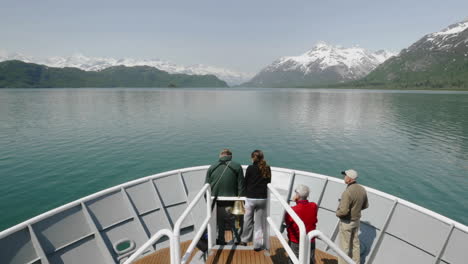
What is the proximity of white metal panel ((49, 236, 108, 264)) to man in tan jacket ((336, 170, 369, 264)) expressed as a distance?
279 inches

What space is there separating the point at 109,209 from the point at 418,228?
989 cm

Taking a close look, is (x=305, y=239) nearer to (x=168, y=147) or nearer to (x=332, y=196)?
(x=332, y=196)

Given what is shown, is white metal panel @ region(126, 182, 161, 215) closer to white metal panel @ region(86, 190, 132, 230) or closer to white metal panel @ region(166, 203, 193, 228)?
white metal panel @ region(86, 190, 132, 230)

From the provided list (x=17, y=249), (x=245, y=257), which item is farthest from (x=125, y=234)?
(x=245, y=257)

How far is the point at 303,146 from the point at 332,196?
24697mm

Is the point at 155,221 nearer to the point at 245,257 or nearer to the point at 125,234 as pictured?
the point at 125,234

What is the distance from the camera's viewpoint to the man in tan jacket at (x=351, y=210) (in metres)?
6.13

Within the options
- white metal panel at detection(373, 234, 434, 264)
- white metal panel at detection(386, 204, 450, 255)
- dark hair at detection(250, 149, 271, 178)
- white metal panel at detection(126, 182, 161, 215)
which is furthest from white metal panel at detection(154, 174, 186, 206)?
white metal panel at detection(386, 204, 450, 255)

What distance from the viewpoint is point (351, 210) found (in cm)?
627

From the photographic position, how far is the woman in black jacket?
5836mm

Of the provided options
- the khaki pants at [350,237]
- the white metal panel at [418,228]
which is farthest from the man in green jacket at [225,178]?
the white metal panel at [418,228]

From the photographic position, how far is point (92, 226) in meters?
7.23

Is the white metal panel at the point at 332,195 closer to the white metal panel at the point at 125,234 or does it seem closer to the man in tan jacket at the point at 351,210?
the man in tan jacket at the point at 351,210

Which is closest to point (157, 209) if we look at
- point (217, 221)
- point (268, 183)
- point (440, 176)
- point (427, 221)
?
point (217, 221)
